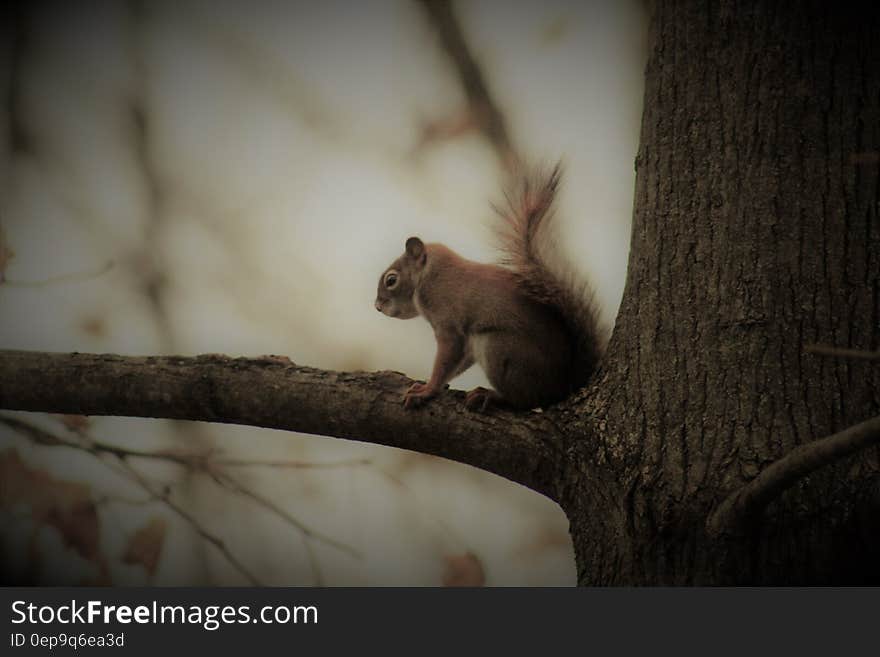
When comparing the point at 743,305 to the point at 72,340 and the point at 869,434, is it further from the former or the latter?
the point at 72,340

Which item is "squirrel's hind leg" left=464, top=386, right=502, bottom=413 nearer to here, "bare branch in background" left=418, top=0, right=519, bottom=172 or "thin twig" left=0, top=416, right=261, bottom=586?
"thin twig" left=0, top=416, right=261, bottom=586

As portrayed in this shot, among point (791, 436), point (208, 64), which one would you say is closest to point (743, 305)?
point (791, 436)

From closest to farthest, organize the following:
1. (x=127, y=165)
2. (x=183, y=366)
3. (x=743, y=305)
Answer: (x=743, y=305) → (x=183, y=366) → (x=127, y=165)

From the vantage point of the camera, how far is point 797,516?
1160 millimetres

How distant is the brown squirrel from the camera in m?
1.60

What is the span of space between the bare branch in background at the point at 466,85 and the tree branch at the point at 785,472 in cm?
153

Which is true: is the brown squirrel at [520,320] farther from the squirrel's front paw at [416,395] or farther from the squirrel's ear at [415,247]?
the squirrel's ear at [415,247]

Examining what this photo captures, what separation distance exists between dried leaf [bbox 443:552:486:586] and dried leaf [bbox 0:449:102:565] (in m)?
1.00

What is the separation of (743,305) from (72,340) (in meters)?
2.03

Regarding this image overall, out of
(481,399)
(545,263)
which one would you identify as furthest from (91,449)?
(545,263)

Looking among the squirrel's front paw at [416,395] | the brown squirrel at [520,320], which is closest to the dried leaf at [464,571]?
the brown squirrel at [520,320]

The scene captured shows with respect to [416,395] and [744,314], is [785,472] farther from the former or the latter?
[416,395]

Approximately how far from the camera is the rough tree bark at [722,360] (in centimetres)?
118

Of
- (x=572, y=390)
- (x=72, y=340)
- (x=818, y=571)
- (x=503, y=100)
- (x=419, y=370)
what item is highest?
(x=503, y=100)
